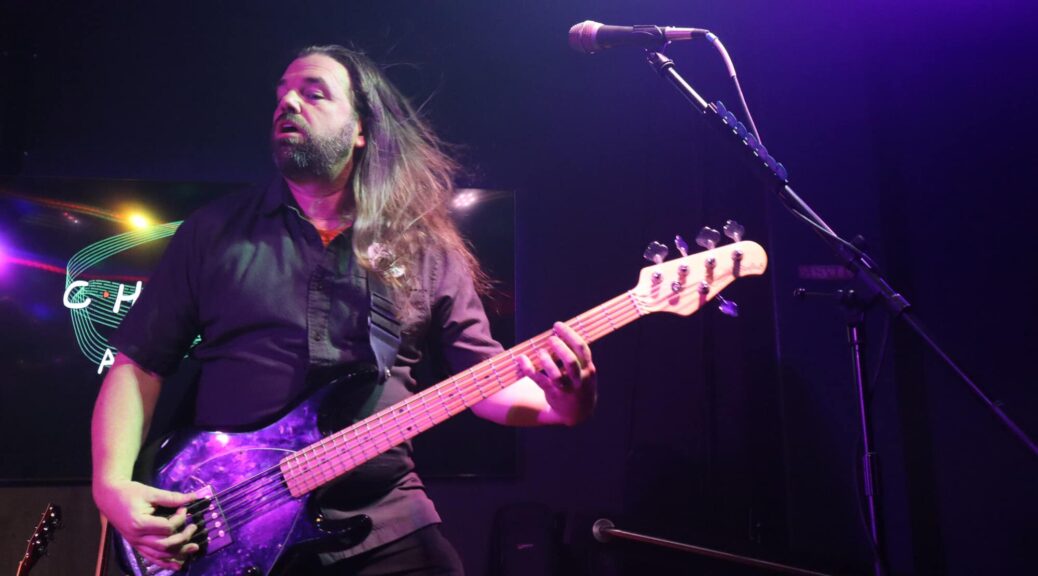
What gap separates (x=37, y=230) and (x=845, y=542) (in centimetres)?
401

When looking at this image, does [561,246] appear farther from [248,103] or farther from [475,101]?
[248,103]

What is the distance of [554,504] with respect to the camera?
3443 mm

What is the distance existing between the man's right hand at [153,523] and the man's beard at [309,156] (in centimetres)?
100

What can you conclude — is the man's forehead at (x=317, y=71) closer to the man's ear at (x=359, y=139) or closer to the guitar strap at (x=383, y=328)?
the man's ear at (x=359, y=139)

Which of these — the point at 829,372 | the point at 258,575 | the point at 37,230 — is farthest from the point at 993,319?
the point at 37,230

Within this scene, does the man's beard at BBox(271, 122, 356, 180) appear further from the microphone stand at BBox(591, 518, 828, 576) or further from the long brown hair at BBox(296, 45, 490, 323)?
the microphone stand at BBox(591, 518, 828, 576)

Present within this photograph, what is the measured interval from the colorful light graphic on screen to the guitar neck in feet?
7.00

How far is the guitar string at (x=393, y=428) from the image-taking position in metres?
1.62

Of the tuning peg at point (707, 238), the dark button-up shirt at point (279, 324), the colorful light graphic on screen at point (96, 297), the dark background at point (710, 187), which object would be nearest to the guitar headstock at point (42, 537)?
the dark background at point (710, 187)

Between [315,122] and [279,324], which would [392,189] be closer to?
[315,122]

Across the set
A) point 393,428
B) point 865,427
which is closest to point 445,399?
point 393,428

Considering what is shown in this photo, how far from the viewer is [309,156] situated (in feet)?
6.95

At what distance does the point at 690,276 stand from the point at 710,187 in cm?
154

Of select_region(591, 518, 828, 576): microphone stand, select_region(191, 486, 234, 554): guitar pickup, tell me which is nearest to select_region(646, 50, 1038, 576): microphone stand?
select_region(591, 518, 828, 576): microphone stand
